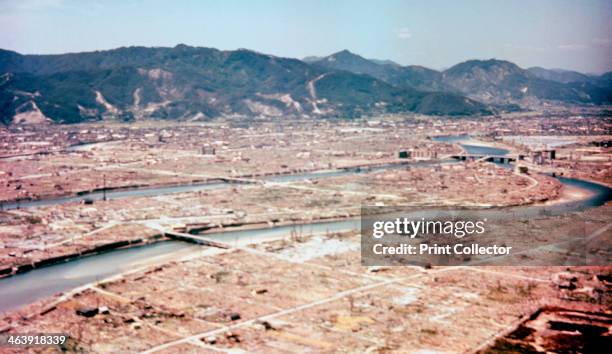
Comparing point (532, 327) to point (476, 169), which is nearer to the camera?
point (532, 327)

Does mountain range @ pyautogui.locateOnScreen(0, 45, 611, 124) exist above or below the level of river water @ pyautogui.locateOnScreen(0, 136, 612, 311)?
above

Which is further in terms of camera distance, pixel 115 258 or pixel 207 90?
pixel 207 90

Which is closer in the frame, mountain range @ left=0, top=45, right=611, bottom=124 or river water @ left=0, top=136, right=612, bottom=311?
river water @ left=0, top=136, right=612, bottom=311

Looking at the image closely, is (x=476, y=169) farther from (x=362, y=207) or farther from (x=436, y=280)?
(x=436, y=280)

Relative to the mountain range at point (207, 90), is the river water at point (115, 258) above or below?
below

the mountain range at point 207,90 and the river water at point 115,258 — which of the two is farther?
the mountain range at point 207,90

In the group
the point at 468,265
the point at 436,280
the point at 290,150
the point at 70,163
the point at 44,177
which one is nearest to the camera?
the point at 436,280

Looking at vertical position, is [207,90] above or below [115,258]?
above

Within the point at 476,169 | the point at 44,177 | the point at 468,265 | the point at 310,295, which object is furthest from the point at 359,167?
the point at 310,295
